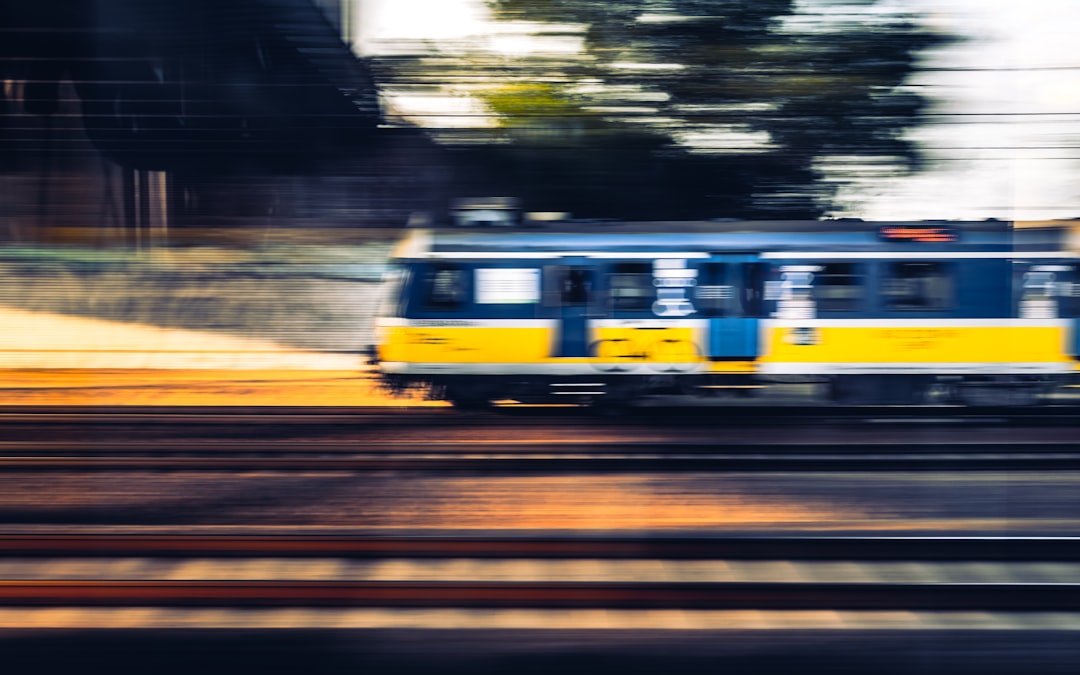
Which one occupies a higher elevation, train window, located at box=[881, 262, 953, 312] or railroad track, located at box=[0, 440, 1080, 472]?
train window, located at box=[881, 262, 953, 312]

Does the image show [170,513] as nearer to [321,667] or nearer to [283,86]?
[321,667]

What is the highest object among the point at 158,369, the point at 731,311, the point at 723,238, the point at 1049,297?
the point at 723,238

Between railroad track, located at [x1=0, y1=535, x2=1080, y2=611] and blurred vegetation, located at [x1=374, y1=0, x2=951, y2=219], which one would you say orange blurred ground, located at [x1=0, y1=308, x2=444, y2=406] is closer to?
railroad track, located at [x1=0, y1=535, x2=1080, y2=611]

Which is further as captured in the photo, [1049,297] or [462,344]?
[462,344]

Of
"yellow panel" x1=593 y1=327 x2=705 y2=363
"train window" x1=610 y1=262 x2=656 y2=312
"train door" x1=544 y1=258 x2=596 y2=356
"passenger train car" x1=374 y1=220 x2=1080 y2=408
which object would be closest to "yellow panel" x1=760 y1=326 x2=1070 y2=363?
"passenger train car" x1=374 y1=220 x2=1080 y2=408

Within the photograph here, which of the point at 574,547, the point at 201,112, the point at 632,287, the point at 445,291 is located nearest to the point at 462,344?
→ the point at 445,291

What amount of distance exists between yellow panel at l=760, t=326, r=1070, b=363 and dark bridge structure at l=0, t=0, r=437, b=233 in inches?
197

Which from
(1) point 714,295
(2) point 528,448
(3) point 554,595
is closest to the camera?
(3) point 554,595

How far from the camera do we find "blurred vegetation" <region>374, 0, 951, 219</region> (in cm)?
313

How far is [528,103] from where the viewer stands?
123 inches

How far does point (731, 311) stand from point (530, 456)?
2.36 meters

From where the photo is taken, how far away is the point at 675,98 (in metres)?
3.17

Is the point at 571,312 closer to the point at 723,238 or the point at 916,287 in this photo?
the point at 723,238

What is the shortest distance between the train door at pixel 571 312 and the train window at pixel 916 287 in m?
2.62
